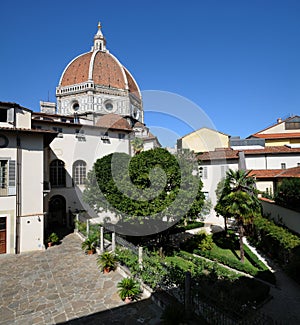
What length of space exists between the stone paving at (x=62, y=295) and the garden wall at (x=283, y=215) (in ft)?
37.4

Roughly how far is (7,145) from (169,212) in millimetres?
10991

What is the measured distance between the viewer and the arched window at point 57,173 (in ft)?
79.8

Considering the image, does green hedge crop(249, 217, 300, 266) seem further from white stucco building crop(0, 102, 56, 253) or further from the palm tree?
the palm tree

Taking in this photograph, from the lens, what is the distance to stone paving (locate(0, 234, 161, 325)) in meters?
7.37

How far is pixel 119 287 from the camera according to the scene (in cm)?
896

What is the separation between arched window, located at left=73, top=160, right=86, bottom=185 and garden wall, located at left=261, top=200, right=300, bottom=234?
19584 mm

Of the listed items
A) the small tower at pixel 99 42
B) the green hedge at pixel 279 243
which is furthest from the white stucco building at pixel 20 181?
the small tower at pixel 99 42

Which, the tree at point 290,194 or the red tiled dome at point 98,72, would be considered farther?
the red tiled dome at point 98,72

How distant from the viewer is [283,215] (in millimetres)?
16406

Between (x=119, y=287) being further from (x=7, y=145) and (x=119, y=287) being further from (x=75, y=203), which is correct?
(x=75, y=203)

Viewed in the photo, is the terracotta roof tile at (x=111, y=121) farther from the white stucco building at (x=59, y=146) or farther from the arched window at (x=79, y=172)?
the arched window at (x=79, y=172)

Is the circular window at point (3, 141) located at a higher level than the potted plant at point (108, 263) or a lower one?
higher

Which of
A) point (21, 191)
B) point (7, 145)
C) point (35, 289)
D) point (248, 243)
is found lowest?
point (248, 243)

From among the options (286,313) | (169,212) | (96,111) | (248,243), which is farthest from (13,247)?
(96,111)
